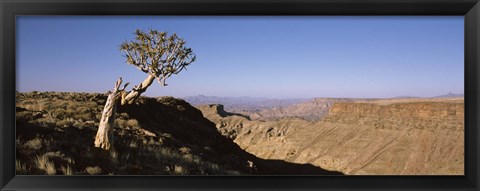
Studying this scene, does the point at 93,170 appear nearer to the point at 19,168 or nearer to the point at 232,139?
the point at 19,168

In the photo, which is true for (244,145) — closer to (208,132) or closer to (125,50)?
(208,132)

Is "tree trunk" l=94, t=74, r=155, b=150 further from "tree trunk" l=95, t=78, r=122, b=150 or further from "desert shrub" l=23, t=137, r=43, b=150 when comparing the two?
"desert shrub" l=23, t=137, r=43, b=150

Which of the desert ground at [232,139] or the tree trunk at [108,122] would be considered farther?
the tree trunk at [108,122]

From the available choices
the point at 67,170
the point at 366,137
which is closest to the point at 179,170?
the point at 67,170

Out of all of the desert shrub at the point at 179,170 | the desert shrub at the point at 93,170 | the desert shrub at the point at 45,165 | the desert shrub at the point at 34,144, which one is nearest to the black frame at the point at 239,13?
the desert shrub at the point at 45,165

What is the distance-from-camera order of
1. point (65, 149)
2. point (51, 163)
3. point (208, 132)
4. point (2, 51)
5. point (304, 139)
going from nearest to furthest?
point (2, 51), point (51, 163), point (65, 149), point (208, 132), point (304, 139)

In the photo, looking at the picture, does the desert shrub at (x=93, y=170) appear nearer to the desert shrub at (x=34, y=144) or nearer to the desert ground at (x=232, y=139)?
the desert ground at (x=232, y=139)

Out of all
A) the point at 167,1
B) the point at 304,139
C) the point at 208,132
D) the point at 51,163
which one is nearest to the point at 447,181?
the point at 167,1
